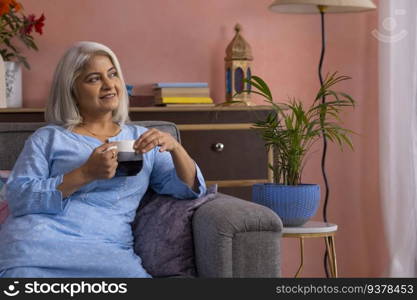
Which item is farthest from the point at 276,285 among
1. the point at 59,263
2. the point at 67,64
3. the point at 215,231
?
the point at 67,64

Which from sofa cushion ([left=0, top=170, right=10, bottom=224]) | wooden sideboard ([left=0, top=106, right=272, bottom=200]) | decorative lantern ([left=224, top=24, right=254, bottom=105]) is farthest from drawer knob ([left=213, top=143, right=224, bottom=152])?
sofa cushion ([left=0, top=170, right=10, bottom=224])

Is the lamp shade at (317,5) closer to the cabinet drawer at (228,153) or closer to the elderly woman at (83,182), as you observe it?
the cabinet drawer at (228,153)

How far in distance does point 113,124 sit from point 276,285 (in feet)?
2.53

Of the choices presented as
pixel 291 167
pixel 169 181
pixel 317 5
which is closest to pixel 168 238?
pixel 169 181

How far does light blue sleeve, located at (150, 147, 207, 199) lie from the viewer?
7.38 feet

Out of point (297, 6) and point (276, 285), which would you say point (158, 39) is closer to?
point (297, 6)

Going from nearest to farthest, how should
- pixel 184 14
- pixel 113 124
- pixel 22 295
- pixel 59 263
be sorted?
1. pixel 22 295
2. pixel 59 263
3. pixel 113 124
4. pixel 184 14

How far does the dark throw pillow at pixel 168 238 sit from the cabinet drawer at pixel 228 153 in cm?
79

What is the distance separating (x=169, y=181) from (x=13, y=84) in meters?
1.14

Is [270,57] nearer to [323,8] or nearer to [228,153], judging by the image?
[323,8]

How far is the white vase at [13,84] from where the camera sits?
309 centimetres

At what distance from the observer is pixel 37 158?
7.06 feet

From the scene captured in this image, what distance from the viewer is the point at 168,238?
2.15m

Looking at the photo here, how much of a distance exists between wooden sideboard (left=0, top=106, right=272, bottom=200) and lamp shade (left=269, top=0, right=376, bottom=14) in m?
0.44
